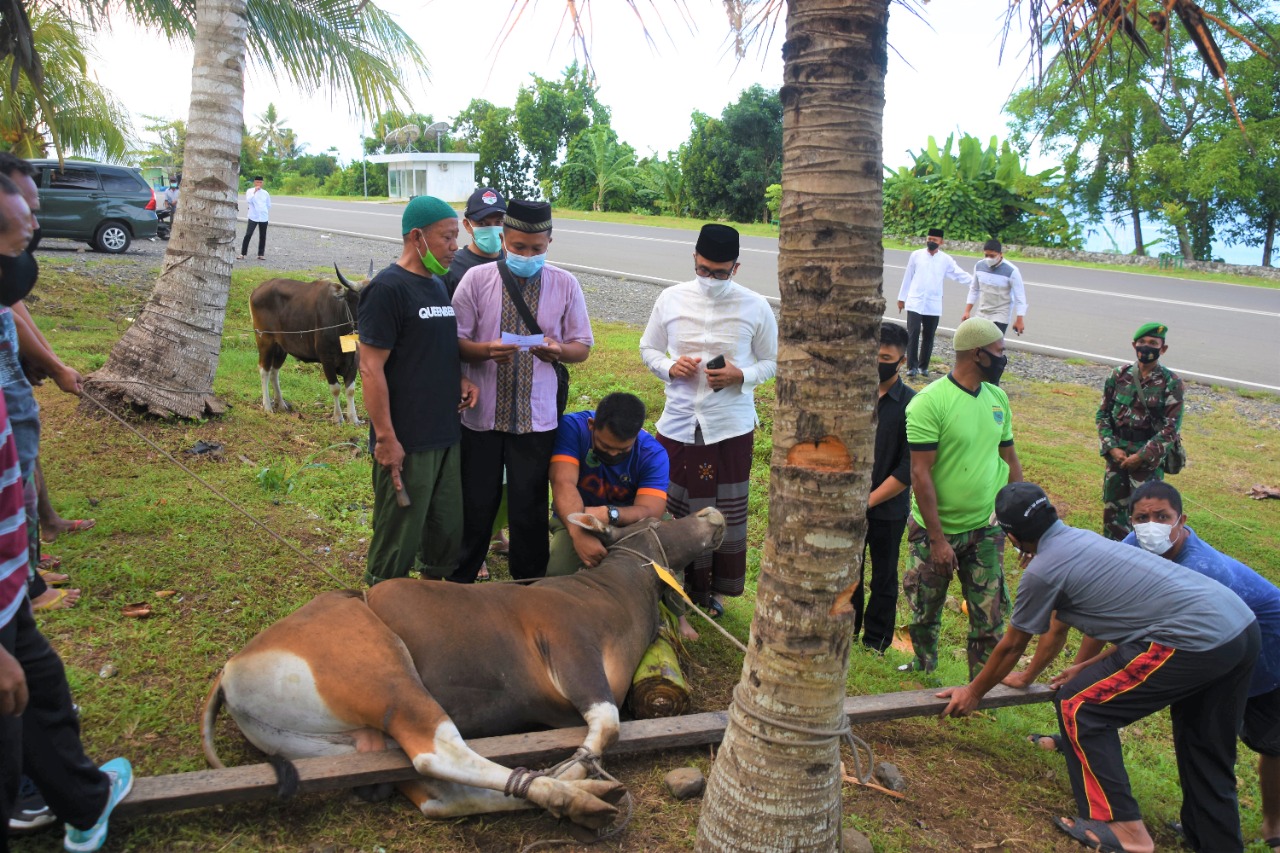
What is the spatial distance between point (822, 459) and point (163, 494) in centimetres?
489

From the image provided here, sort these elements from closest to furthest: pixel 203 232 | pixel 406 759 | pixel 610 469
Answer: pixel 406 759 → pixel 610 469 → pixel 203 232

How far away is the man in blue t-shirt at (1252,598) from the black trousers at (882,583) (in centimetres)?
144

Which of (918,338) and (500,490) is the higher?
(918,338)

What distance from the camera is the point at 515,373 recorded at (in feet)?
16.1

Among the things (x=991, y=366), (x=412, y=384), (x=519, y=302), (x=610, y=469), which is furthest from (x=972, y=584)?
(x=412, y=384)

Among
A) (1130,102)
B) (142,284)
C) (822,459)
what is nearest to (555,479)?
(822,459)

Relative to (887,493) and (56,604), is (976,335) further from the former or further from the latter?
(56,604)

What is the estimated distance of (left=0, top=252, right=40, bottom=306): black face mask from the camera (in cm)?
369

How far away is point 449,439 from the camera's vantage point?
4660 mm

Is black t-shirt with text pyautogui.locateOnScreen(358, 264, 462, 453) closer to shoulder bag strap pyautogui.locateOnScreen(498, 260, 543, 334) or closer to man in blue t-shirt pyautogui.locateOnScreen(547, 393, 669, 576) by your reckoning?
shoulder bag strap pyautogui.locateOnScreen(498, 260, 543, 334)

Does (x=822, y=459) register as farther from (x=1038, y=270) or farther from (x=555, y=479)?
(x=1038, y=270)

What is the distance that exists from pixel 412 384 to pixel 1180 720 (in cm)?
369

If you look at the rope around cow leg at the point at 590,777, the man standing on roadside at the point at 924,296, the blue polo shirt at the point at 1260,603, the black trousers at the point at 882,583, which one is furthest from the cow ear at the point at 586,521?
the man standing on roadside at the point at 924,296

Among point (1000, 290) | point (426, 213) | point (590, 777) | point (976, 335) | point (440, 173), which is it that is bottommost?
point (590, 777)
